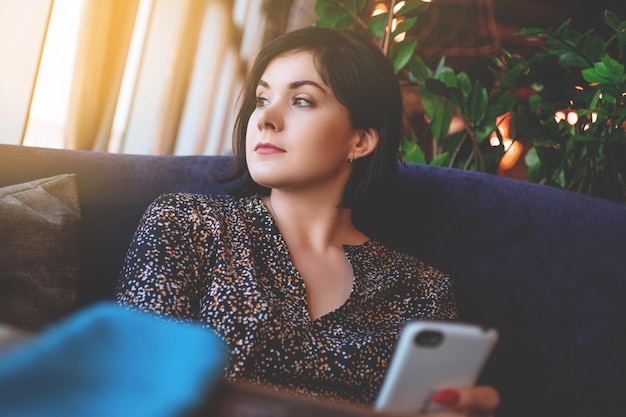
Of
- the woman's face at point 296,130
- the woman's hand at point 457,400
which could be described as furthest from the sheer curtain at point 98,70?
the woman's hand at point 457,400

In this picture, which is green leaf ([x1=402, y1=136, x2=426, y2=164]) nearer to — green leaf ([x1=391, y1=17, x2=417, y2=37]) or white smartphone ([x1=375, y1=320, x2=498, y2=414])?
green leaf ([x1=391, y1=17, x2=417, y2=37])

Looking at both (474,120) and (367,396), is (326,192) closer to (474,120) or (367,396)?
(367,396)

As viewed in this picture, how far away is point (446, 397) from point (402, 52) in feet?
5.41

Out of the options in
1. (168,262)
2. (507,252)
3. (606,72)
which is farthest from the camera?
(606,72)

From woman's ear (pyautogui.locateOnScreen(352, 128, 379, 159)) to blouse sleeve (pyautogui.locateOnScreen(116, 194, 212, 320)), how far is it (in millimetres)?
480

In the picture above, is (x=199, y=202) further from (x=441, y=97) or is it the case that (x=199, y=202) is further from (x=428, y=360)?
(x=441, y=97)

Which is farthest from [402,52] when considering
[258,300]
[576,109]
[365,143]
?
[258,300]

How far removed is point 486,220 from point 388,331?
0.46 m

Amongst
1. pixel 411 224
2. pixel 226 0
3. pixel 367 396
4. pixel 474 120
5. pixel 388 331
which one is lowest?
pixel 367 396

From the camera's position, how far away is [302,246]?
1.36 meters

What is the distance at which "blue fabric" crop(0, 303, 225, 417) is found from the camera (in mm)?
330

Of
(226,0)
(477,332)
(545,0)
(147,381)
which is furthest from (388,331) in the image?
(545,0)

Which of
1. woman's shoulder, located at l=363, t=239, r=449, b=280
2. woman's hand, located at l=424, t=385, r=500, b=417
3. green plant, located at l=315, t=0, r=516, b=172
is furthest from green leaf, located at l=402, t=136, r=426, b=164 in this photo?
woman's hand, located at l=424, t=385, r=500, b=417

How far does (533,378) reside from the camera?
142 centimetres
